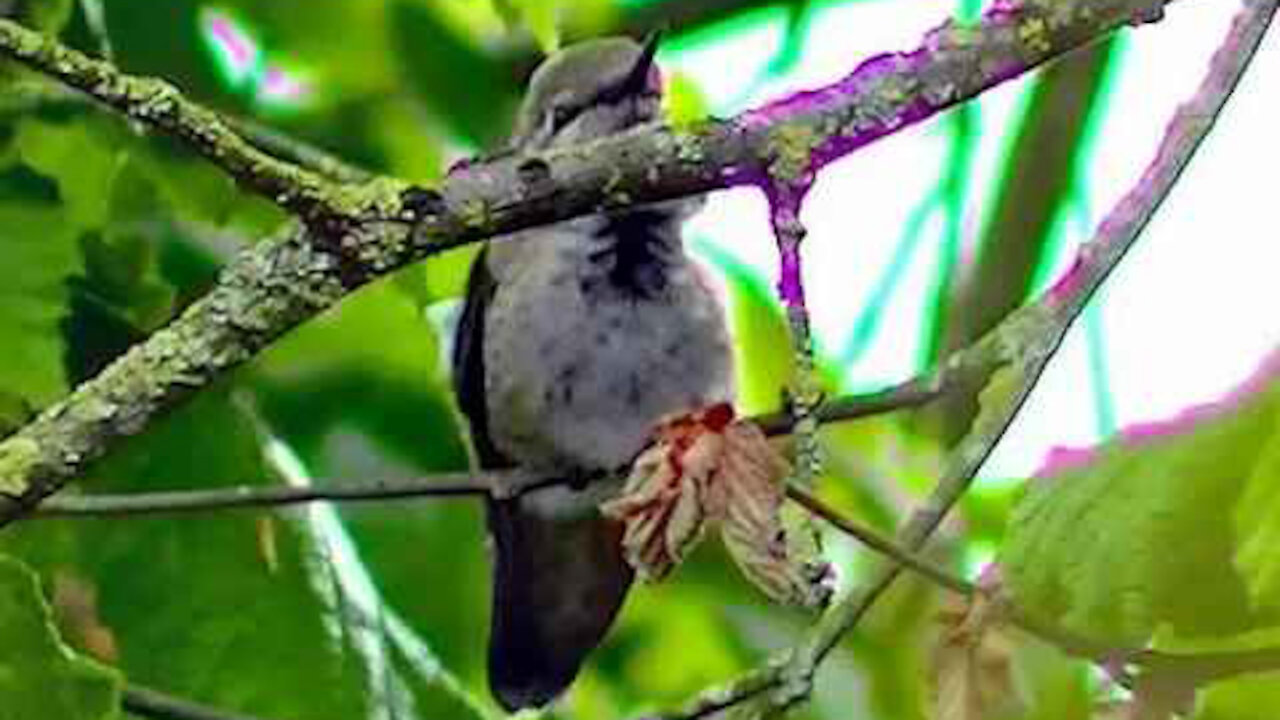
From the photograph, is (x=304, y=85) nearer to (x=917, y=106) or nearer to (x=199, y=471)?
(x=199, y=471)

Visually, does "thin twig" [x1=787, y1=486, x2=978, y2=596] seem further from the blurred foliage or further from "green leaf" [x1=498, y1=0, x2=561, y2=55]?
"green leaf" [x1=498, y1=0, x2=561, y2=55]

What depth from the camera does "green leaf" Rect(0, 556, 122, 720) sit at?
2547 millimetres

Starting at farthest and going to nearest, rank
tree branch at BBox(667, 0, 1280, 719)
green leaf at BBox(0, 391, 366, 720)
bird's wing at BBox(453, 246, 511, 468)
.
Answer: bird's wing at BBox(453, 246, 511, 468), green leaf at BBox(0, 391, 366, 720), tree branch at BBox(667, 0, 1280, 719)

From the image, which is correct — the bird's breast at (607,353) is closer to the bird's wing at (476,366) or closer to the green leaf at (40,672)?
the bird's wing at (476,366)

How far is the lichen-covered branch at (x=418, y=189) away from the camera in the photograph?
7.08 ft

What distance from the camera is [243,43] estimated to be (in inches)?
168

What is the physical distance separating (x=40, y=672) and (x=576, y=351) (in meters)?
1.90

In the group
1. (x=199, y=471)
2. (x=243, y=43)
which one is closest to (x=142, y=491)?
(x=199, y=471)

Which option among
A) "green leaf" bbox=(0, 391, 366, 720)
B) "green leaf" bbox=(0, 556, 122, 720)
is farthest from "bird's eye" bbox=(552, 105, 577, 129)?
"green leaf" bbox=(0, 556, 122, 720)

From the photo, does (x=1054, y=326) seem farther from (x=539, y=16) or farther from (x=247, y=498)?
(x=539, y=16)

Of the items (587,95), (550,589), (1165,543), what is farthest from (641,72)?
(1165,543)

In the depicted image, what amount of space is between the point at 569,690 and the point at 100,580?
128 centimetres

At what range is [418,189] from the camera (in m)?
2.21

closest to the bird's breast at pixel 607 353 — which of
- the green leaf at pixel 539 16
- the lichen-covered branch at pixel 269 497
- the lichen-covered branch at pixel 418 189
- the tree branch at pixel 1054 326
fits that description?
the green leaf at pixel 539 16
